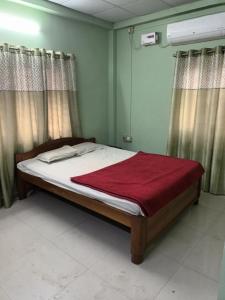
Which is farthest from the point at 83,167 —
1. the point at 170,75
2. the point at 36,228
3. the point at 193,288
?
the point at 170,75

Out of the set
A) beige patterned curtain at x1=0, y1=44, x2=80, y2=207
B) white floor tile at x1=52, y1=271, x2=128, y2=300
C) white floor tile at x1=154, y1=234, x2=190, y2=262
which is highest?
beige patterned curtain at x1=0, y1=44, x2=80, y2=207

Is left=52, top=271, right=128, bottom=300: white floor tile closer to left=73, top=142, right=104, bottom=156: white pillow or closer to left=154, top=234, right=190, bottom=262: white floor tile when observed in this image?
left=154, top=234, right=190, bottom=262: white floor tile

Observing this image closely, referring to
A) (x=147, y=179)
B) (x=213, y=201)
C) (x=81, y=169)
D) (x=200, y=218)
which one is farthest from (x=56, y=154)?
(x=213, y=201)

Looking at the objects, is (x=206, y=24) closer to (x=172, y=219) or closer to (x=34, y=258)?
(x=172, y=219)

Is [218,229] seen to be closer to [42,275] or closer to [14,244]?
[42,275]

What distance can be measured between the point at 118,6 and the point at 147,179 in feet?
7.83

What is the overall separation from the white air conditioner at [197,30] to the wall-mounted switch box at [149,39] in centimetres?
26

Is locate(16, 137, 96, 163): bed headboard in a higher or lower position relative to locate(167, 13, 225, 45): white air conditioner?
lower

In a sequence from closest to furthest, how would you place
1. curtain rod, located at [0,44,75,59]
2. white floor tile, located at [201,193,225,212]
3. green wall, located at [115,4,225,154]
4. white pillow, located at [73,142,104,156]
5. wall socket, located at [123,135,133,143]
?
1. curtain rod, located at [0,44,75,59]
2. white floor tile, located at [201,193,225,212]
3. white pillow, located at [73,142,104,156]
4. green wall, located at [115,4,225,154]
5. wall socket, located at [123,135,133,143]

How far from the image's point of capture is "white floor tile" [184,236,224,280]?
1.90 meters

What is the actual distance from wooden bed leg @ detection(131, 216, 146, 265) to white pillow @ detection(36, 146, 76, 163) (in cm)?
150

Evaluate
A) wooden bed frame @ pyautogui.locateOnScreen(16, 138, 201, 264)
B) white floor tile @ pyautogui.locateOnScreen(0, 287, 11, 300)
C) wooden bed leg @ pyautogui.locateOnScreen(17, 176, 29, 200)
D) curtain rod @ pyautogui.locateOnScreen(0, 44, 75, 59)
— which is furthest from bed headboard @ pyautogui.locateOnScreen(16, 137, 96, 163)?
white floor tile @ pyautogui.locateOnScreen(0, 287, 11, 300)

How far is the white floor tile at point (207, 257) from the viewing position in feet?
6.22

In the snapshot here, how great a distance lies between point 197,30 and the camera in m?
2.94
